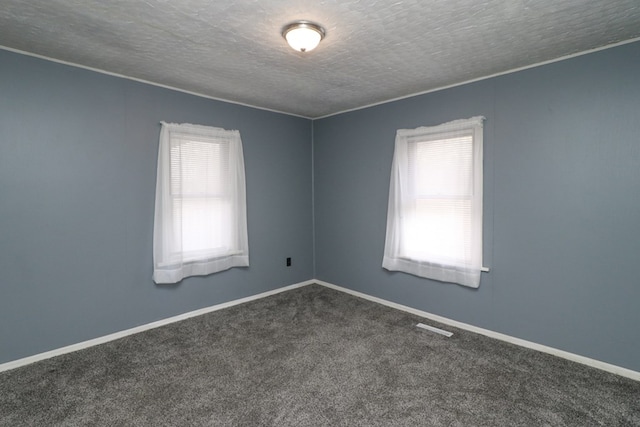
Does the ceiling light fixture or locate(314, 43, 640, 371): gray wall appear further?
locate(314, 43, 640, 371): gray wall

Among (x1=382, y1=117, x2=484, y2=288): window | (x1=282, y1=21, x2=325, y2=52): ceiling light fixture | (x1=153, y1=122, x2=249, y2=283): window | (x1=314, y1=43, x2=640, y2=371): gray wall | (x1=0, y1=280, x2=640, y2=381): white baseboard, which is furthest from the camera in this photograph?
(x1=153, y1=122, x2=249, y2=283): window

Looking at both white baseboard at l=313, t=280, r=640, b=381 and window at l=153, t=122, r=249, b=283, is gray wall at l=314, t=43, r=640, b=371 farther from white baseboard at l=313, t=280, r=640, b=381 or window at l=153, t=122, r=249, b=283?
window at l=153, t=122, r=249, b=283

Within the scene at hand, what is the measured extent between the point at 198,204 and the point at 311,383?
223cm

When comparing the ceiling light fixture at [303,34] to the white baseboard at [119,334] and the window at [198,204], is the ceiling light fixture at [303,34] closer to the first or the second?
the window at [198,204]

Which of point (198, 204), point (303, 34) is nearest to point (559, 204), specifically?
point (303, 34)

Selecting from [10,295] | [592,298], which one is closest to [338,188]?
[592,298]

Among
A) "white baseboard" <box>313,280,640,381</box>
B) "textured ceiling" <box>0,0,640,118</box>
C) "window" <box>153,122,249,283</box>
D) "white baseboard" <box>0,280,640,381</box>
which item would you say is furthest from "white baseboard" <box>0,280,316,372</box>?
"textured ceiling" <box>0,0,640,118</box>

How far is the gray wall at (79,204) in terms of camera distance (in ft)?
8.32

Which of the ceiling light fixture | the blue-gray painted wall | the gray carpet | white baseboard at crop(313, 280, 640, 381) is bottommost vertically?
the gray carpet

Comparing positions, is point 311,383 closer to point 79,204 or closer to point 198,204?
point 198,204

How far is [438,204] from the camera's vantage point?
134 inches

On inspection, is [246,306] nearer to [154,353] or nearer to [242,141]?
[154,353]

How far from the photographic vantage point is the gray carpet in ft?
6.49

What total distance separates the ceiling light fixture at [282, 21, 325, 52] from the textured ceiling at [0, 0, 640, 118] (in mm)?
58
